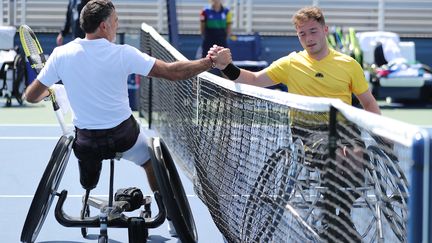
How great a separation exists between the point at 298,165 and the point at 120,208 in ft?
4.33

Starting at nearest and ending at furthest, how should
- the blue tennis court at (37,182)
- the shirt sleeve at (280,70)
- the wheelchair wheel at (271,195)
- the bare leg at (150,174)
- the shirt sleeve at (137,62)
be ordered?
1. the wheelchair wheel at (271,195)
2. the shirt sleeve at (137,62)
3. the bare leg at (150,174)
4. the shirt sleeve at (280,70)
5. the blue tennis court at (37,182)

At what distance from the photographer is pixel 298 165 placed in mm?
5613

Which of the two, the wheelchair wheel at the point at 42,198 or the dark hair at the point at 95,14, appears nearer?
the dark hair at the point at 95,14

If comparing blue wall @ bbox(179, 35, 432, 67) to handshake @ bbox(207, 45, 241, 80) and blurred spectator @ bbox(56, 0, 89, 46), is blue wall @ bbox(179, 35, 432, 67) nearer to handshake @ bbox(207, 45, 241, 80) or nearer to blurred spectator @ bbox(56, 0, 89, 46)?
blurred spectator @ bbox(56, 0, 89, 46)

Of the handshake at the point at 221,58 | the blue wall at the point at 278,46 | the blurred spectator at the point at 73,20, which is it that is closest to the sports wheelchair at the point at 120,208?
the handshake at the point at 221,58

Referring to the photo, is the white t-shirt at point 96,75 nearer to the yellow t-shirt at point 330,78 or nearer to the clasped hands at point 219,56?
the clasped hands at point 219,56

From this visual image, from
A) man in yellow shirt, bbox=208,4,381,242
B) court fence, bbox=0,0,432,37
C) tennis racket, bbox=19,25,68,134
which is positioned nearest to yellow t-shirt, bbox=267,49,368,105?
man in yellow shirt, bbox=208,4,381,242

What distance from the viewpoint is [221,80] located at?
7.08 m

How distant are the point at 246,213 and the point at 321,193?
1434mm

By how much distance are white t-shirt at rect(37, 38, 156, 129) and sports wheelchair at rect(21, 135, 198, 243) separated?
32cm

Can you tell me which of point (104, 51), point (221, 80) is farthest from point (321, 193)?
point (221, 80)

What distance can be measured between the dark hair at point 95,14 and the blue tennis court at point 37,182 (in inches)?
70.9

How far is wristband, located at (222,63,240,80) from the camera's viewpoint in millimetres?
6680

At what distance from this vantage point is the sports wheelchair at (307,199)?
5102 mm
